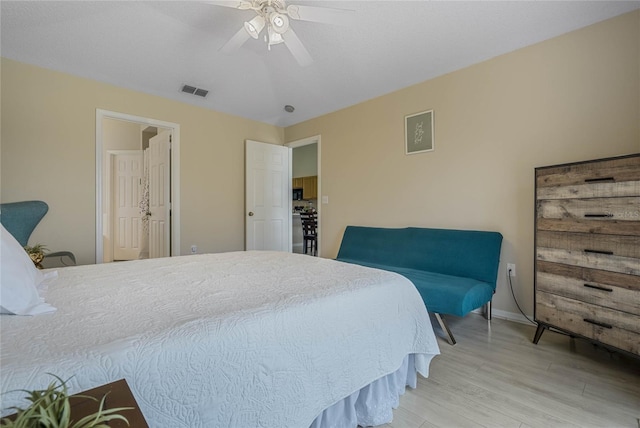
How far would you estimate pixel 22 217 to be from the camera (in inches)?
102

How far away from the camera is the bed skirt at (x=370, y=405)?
1.23 metres

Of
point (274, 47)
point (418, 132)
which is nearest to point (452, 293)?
point (418, 132)

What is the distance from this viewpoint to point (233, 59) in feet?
9.73

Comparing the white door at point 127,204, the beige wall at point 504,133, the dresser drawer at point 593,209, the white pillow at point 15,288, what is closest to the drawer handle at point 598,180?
the dresser drawer at point 593,209

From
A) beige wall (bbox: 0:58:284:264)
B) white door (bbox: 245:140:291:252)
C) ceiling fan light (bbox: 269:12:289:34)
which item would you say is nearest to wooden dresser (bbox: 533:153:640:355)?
ceiling fan light (bbox: 269:12:289:34)

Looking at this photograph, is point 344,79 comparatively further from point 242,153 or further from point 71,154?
point 71,154

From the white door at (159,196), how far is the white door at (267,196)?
1057 millimetres

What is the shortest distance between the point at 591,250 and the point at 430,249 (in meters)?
1.21

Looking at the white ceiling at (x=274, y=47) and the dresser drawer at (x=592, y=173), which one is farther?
the white ceiling at (x=274, y=47)

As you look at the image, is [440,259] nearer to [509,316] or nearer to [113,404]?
[509,316]

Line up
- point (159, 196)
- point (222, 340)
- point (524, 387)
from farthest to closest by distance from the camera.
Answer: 1. point (159, 196)
2. point (524, 387)
3. point (222, 340)

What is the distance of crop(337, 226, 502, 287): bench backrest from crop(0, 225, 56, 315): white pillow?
2696 millimetres

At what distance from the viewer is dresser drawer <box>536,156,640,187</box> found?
1.67 m

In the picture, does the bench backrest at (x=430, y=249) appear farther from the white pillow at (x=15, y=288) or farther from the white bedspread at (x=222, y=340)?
the white pillow at (x=15, y=288)
